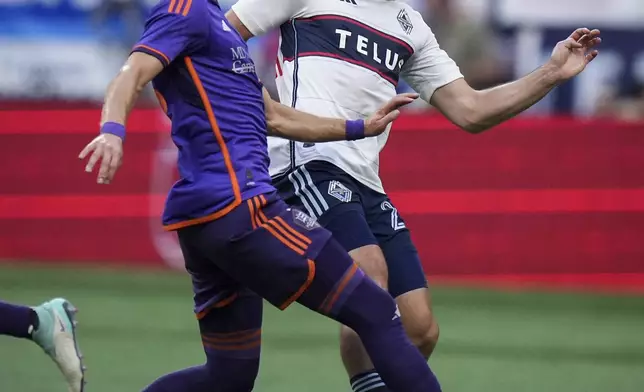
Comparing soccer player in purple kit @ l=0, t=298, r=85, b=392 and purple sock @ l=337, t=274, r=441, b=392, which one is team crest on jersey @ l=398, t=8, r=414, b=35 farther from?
soccer player in purple kit @ l=0, t=298, r=85, b=392

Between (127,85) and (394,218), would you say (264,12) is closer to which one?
(394,218)

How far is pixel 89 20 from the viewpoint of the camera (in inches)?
560

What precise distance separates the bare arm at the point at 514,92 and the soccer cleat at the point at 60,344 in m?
2.05

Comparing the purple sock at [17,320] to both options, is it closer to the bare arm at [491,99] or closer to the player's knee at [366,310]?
the player's knee at [366,310]

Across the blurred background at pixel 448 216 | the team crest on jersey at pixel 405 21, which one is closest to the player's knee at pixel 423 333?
A: the team crest on jersey at pixel 405 21

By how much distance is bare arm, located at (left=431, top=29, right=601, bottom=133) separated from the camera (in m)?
5.90

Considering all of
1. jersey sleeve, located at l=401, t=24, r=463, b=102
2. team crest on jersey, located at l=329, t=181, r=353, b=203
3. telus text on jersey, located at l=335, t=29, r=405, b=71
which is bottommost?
team crest on jersey, located at l=329, t=181, r=353, b=203

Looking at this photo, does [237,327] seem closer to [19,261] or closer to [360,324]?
[360,324]

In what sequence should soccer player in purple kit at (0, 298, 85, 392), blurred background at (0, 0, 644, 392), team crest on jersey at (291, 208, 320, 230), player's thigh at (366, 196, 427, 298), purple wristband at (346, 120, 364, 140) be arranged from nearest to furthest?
team crest on jersey at (291, 208, 320, 230) → purple wristband at (346, 120, 364, 140) → soccer player in purple kit at (0, 298, 85, 392) → player's thigh at (366, 196, 427, 298) → blurred background at (0, 0, 644, 392)

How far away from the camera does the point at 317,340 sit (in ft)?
30.5

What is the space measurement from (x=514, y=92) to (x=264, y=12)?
1.21 metres

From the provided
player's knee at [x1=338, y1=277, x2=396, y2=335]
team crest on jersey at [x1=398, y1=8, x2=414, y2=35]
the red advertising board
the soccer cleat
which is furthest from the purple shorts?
the red advertising board

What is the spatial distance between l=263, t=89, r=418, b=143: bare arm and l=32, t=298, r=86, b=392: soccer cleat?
1362 mm

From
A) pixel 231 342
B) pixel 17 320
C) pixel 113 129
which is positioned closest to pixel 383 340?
pixel 231 342
